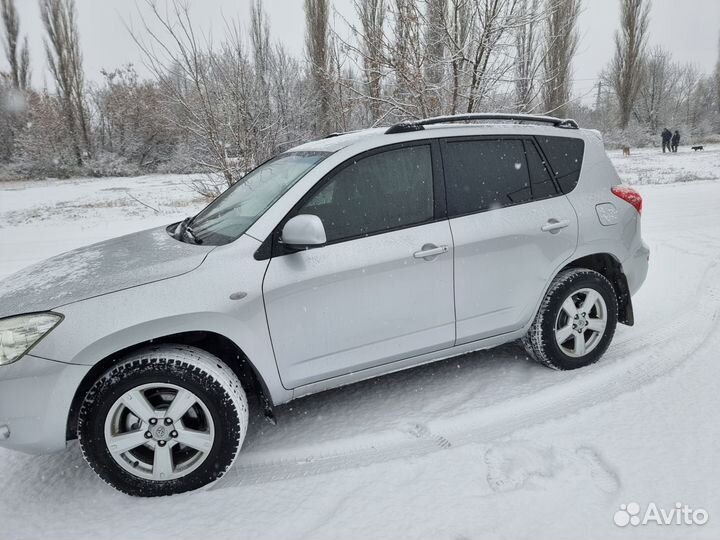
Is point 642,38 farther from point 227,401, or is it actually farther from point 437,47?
point 227,401

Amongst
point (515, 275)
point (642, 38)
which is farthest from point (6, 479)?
point (642, 38)

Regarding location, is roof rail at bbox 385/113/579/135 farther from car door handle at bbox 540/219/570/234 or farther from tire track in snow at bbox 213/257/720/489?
tire track in snow at bbox 213/257/720/489

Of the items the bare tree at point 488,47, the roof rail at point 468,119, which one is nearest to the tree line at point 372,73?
the bare tree at point 488,47

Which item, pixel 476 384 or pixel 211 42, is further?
pixel 211 42

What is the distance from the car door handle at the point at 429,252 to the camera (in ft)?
9.25

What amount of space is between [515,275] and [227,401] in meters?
1.88

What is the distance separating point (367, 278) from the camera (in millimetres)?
2705

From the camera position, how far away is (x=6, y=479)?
8.77 feet

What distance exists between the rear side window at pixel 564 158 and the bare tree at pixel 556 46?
3739 mm

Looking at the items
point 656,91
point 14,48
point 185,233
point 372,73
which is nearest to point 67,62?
point 14,48

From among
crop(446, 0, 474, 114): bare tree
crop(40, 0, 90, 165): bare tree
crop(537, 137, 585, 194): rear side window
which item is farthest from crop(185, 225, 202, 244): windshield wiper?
crop(40, 0, 90, 165): bare tree

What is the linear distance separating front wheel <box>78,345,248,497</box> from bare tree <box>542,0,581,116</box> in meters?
6.20

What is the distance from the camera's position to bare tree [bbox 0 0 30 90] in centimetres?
2928

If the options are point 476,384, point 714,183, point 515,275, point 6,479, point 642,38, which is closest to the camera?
point 6,479
